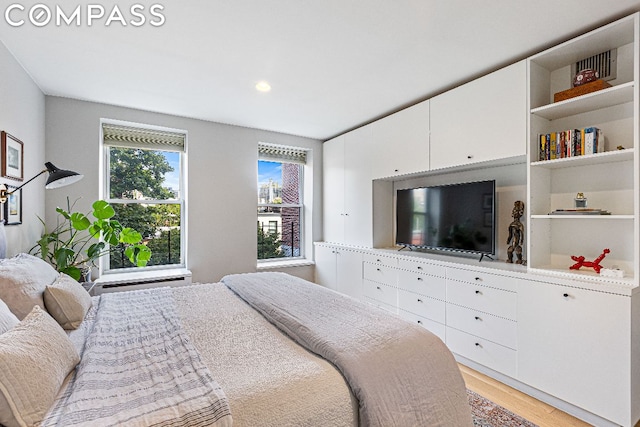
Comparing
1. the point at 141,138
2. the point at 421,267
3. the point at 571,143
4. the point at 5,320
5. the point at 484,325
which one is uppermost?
the point at 141,138

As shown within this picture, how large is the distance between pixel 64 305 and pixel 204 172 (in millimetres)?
2478

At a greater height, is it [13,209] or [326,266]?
[13,209]

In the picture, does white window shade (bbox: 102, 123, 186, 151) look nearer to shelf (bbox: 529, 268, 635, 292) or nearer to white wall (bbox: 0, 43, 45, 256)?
white wall (bbox: 0, 43, 45, 256)

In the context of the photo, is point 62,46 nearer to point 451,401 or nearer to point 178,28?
point 178,28

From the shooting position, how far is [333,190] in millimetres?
4594

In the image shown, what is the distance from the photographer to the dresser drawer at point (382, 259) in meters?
3.35

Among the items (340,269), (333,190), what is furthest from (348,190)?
(340,269)

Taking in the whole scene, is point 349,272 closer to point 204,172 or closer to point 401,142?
point 401,142

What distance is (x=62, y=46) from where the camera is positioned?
2.23m

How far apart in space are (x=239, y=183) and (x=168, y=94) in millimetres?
1390

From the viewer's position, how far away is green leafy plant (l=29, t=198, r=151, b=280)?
260 cm

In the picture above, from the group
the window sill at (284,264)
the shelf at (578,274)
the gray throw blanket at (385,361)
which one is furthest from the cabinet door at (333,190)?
the gray throw blanket at (385,361)

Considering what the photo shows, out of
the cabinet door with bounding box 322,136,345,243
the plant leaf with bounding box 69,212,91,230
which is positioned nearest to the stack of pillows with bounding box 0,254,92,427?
the plant leaf with bounding box 69,212,91,230

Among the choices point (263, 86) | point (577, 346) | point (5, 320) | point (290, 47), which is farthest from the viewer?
point (263, 86)
